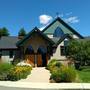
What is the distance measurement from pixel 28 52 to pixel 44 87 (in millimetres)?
20436

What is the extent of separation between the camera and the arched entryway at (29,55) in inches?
1487

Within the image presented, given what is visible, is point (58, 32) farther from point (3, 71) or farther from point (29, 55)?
point (3, 71)

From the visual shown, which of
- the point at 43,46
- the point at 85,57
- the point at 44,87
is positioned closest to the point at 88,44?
the point at 85,57

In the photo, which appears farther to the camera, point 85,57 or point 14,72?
point 85,57

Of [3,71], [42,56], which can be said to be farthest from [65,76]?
[42,56]

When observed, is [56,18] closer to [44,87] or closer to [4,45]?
[4,45]

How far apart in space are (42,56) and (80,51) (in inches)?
273

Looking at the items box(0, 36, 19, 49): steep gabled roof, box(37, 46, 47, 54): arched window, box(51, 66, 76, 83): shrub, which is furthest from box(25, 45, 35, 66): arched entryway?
box(51, 66, 76, 83): shrub

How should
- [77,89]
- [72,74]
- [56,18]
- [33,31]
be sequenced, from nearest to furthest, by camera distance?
[77,89], [72,74], [33,31], [56,18]

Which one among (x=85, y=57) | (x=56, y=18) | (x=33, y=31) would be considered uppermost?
(x=56, y=18)

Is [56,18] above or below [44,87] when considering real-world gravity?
above

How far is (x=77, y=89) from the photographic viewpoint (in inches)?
675

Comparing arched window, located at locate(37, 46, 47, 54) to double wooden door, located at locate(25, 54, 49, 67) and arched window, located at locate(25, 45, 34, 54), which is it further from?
arched window, located at locate(25, 45, 34, 54)

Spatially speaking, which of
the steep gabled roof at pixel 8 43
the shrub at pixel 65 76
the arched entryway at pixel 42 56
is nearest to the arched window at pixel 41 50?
the arched entryway at pixel 42 56
